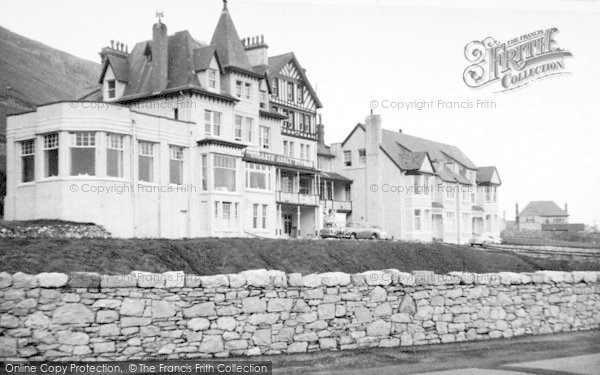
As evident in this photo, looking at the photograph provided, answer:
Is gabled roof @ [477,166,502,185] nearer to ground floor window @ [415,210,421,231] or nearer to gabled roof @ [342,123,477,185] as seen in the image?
gabled roof @ [342,123,477,185]

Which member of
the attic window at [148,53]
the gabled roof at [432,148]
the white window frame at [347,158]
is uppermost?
the attic window at [148,53]

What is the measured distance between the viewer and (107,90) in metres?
41.6

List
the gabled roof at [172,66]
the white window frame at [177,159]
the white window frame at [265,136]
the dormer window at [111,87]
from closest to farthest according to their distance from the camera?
the white window frame at [177,159] < the gabled roof at [172,66] < the dormer window at [111,87] < the white window frame at [265,136]

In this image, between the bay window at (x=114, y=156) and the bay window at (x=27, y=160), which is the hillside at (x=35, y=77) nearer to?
the bay window at (x=27, y=160)

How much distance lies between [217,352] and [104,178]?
1947 centimetres

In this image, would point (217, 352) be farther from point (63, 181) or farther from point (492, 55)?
point (63, 181)

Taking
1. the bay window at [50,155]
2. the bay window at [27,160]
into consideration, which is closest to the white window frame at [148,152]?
the bay window at [50,155]

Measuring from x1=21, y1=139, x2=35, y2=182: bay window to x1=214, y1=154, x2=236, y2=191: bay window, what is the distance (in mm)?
10654

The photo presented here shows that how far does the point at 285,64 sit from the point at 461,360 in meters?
41.2

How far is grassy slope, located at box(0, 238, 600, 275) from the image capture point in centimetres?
1811

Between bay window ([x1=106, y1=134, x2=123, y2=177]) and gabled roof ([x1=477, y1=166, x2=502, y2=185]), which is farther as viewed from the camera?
gabled roof ([x1=477, y1=166, x2=502, y2=185])

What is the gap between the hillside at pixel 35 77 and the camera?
5661cm

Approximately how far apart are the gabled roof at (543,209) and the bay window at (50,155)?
89196mm

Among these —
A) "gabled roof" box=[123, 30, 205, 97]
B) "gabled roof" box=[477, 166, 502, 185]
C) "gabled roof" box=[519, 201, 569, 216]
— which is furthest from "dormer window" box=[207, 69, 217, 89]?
"gabled roof" box=[519, 201, 569, 216]
